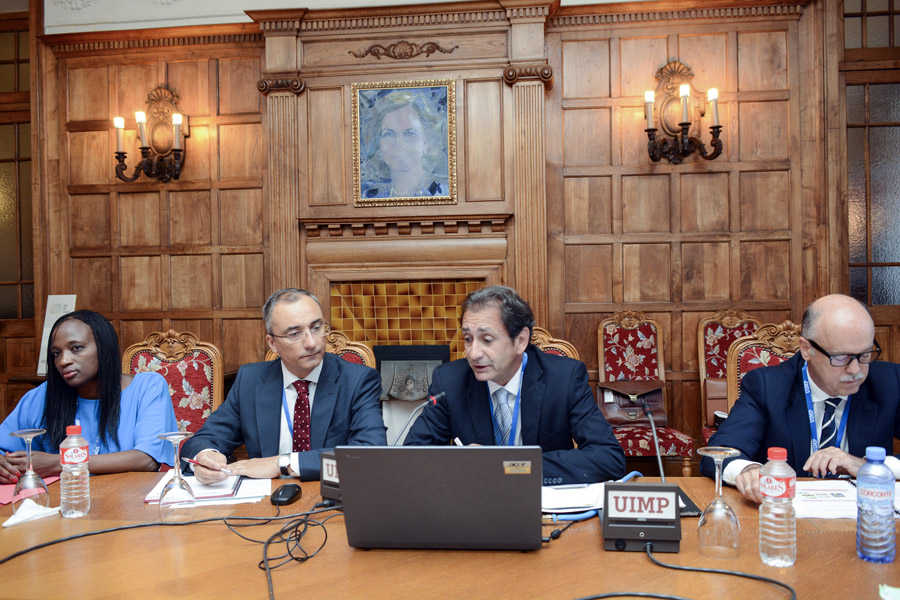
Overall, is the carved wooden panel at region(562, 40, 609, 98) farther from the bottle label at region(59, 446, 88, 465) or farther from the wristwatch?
the bottle label at region(59, 446, 88, 465)

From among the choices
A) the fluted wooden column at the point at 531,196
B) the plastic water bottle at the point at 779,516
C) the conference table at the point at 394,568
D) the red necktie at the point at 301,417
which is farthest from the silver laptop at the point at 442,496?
the fluted wooden column at the point at 531,196

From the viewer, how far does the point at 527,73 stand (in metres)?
4.20

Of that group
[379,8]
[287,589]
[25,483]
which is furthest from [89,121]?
[287,589]

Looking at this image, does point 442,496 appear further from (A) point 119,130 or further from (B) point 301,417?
(A) point 119,130

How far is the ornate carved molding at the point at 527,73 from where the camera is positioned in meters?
4.19

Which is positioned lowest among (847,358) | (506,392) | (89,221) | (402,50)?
(506,392)

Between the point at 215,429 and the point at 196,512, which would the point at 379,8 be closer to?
the point at 215,429

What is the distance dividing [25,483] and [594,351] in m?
3.45

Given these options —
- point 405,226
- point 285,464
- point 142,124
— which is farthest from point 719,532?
point 142,124

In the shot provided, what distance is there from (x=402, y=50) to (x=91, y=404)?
308 cm

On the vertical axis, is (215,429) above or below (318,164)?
below

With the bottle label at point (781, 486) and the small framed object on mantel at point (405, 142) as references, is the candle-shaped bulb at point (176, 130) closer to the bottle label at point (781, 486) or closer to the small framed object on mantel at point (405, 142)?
the small framed object on mantel at point (405, 142)

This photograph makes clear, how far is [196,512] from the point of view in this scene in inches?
63.9

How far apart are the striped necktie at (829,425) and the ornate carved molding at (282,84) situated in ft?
12.0
